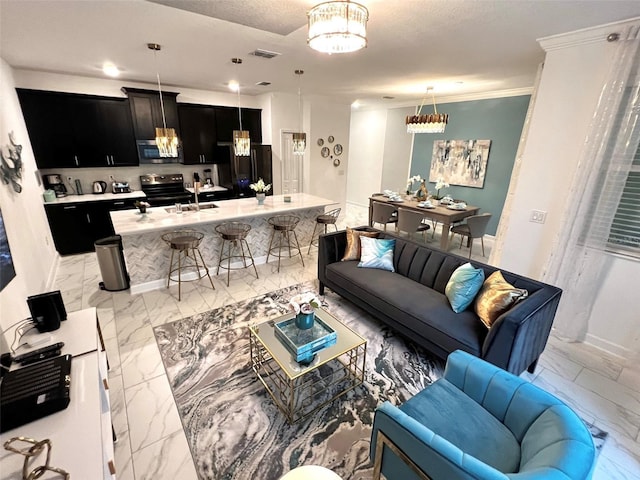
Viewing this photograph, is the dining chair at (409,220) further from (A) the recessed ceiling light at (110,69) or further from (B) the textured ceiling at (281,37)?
(A) the recessed ceiling light at (110,69)

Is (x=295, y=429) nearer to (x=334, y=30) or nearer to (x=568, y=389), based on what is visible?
(x=568, y=389)

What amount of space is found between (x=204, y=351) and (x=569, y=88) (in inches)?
162

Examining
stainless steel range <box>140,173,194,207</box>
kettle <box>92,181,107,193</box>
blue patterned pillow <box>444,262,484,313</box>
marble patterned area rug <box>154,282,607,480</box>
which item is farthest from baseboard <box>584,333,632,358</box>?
kettle <box>92,181,107,193</box>

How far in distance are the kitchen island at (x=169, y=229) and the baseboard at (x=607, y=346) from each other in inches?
139

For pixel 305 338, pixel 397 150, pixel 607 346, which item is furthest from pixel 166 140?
pixel 397 150

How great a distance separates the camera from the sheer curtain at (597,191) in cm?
234

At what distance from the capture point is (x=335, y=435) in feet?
6.22

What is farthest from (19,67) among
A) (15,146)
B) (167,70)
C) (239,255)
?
(239,255)

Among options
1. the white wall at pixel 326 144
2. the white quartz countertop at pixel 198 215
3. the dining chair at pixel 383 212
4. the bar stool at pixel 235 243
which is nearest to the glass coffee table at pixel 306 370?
the bar stool at pixel 235 243

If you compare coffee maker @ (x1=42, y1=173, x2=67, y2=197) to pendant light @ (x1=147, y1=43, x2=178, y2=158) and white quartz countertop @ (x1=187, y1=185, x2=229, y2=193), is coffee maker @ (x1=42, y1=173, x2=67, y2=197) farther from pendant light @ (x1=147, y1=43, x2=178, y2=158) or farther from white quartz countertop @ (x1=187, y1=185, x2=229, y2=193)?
pendant light @ (x1=147, y1=43, x2=178, y2=158)

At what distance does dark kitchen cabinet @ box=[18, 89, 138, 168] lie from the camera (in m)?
4.32

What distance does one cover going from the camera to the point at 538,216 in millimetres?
2971

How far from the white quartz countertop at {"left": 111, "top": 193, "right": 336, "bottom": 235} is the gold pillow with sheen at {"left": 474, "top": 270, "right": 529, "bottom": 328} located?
106 inches

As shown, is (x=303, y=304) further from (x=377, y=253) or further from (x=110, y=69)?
(x=110, y=69)
